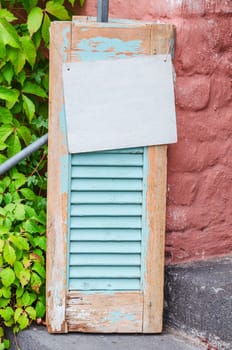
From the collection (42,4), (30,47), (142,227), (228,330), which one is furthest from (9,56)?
(228,330)

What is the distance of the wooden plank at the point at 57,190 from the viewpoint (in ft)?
9.70

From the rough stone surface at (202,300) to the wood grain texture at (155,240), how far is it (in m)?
0.07

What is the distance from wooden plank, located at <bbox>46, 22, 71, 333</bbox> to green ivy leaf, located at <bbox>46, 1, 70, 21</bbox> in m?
0.41

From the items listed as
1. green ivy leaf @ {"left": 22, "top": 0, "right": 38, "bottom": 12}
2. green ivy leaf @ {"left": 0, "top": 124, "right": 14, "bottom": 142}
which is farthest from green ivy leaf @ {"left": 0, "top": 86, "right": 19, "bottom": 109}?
green ivy leaf @ {"left": 22, "top": 0, "right": 38, "bottom": 12}

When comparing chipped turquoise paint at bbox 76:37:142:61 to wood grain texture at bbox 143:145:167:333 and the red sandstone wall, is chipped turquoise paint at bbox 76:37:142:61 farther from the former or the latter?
wood grain texture at bbox 143:145:167:333

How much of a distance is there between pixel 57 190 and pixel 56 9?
0.78 metres

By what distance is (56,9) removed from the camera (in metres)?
3.32

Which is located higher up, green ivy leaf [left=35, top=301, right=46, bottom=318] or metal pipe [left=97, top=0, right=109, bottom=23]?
metal pipe [left=97, top=0, right=109, bottom=23]

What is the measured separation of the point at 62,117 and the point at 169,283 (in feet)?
2.43

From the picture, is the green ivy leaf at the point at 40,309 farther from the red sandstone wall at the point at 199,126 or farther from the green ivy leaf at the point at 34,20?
the green ivy leaf at the point at 34,20

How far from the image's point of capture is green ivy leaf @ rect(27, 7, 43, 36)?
3.27 meters

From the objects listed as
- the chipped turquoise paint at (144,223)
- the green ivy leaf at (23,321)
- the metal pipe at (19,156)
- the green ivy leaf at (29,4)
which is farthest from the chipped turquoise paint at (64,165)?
the green ivy leaf at (29,4)

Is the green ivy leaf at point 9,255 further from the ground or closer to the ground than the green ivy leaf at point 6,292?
further from the ground

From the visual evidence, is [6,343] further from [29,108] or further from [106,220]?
[29,108]
